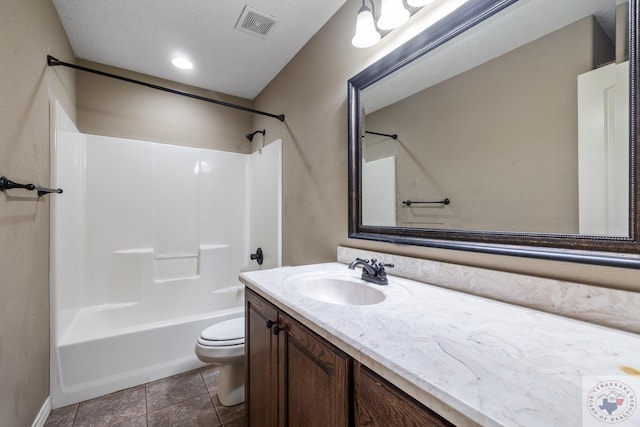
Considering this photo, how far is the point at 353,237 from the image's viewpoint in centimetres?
151

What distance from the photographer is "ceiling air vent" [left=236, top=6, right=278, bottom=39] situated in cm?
168

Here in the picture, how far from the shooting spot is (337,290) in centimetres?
125

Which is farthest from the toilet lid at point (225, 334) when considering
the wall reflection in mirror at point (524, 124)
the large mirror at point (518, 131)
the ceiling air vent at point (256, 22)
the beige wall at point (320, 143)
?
the ceiling air vent at point (256, 22)

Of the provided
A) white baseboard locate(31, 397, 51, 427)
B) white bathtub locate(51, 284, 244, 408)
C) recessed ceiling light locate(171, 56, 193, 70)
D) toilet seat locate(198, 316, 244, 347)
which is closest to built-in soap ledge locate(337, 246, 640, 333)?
toilet seat locate(198, 316, 244, 347)

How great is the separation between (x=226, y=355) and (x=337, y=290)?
2.94 feet

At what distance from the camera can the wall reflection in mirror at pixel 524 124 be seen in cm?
72

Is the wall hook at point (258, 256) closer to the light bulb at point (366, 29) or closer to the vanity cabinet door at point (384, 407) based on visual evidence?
the light bulb at point (366, 29)

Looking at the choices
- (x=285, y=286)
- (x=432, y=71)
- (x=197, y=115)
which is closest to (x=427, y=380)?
(x=285, y=286)

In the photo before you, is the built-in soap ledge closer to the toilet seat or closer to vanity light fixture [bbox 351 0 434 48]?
vanity light fixture [bbox 351 0 434 48]

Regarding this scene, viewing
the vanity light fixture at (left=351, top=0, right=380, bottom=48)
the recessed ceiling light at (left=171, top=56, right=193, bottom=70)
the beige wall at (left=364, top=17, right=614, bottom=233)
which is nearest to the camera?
the beige wall at (left=364, top=17, right=614, bottom=233)

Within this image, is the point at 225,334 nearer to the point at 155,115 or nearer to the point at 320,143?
the point at 320,143

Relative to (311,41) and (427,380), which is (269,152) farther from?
(427,380)

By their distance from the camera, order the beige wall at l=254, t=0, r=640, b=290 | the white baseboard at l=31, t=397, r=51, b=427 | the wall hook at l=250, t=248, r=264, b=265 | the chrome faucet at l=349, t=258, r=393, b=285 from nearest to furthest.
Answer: the chrome faucet at l=349, t=258, r=393, b=285 → the white baseboard at l=31, t=397, r=51, b=427 → the beige wall at l=254, t=0, r=640, b=290 → the wall hook at l=250, t=248, r=264, b=265

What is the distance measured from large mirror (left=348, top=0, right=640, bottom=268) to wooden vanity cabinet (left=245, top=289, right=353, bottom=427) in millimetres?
651
